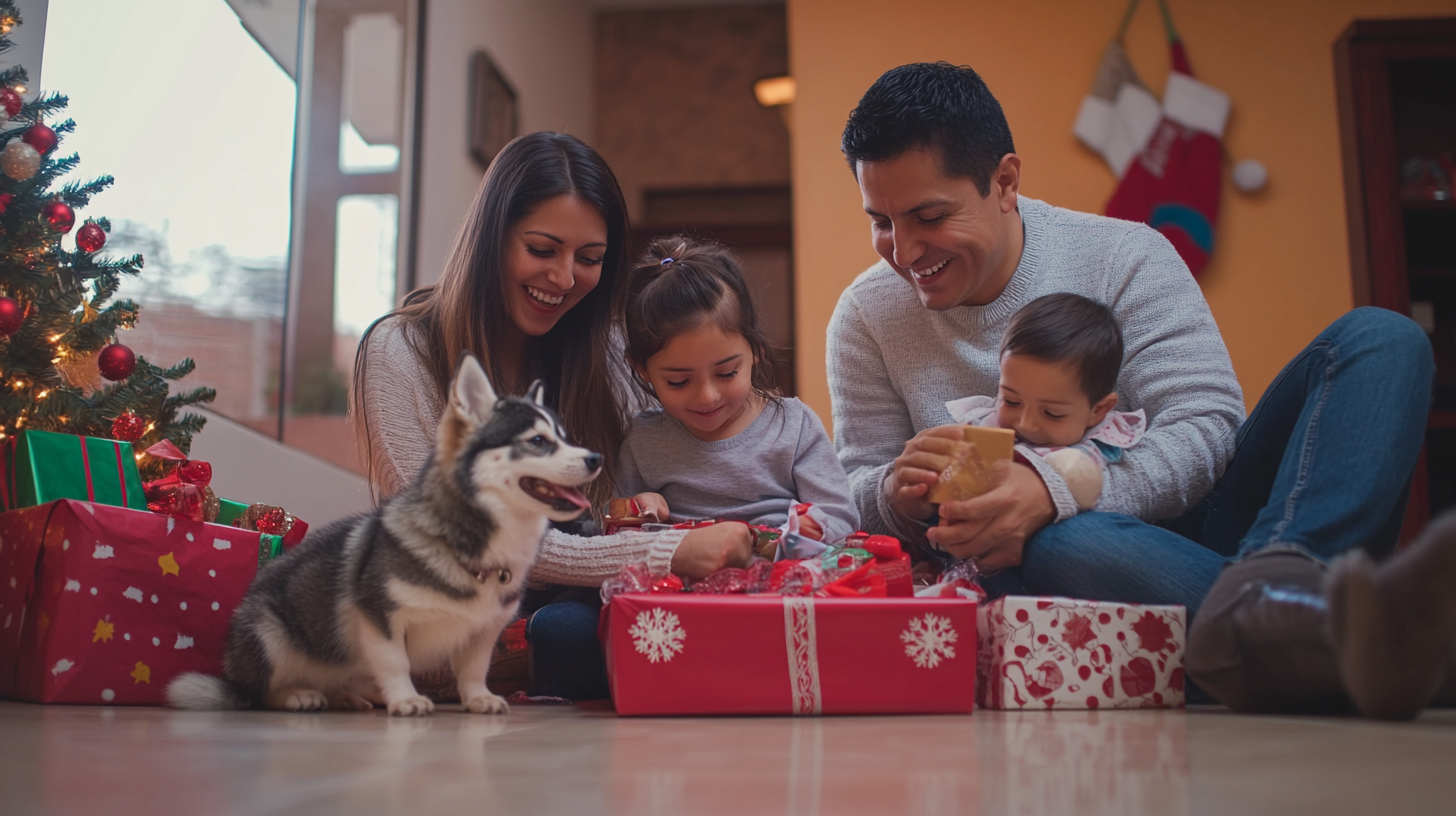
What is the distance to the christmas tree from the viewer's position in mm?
1801

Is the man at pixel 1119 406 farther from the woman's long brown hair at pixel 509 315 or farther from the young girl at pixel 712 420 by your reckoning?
the woman's long brown hair at pixel 509 315

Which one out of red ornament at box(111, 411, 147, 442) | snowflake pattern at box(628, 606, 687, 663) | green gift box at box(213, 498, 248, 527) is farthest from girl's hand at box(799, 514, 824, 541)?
red ornament at box(111, 411, 147, 442)

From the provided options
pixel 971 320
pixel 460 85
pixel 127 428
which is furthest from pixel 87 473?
pixel 460 85

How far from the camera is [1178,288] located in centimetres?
186

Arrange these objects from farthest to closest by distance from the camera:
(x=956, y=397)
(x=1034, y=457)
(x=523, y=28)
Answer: (x=523, y=28)
(x=956, y=397)
(x=1034, y=457)

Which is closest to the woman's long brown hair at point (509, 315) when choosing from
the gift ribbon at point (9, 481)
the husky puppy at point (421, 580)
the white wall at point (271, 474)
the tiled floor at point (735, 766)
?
the husky puppy at point (421, 580)

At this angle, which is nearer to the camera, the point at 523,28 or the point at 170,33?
the point at 170,33

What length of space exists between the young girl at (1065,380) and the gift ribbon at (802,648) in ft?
1.67

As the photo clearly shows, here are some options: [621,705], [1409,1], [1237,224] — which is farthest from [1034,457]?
A: [1409,1]

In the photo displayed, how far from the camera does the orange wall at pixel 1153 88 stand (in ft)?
13.2

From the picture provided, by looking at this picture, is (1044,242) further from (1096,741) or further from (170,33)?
(170,33)

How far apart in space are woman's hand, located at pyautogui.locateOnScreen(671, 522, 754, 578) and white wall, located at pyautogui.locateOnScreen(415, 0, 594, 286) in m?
2.18

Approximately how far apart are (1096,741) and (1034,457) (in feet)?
2.04

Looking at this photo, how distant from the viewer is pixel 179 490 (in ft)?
5.62
